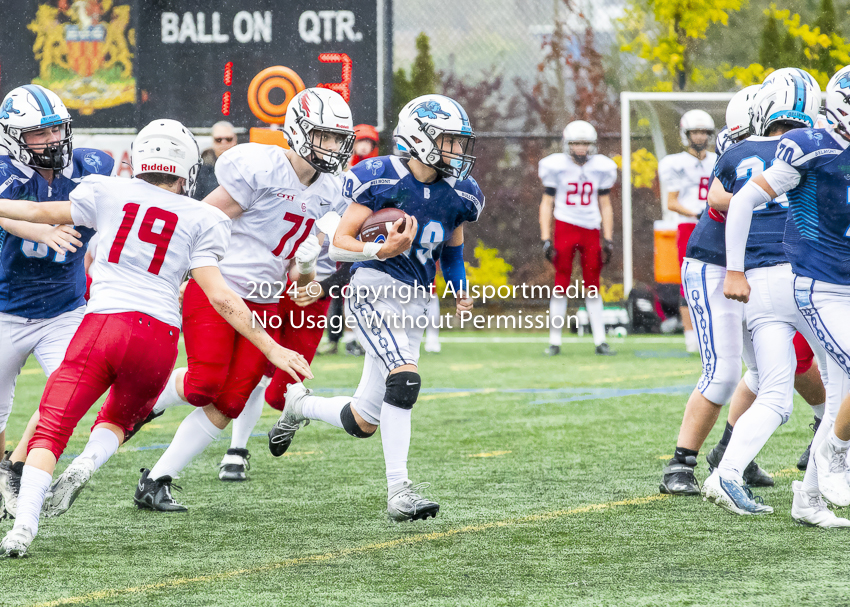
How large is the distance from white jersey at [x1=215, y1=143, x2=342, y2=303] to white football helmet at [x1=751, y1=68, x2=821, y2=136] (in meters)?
1.83

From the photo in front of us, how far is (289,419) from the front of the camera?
Answer: 473 cm

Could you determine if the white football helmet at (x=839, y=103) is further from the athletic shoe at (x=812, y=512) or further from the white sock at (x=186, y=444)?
the white sock at (x=186, y=444)

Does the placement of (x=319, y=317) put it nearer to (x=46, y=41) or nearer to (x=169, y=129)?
(x=169, y=129)

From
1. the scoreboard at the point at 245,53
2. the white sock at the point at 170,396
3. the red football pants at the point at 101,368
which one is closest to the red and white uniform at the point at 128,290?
the red football pants at the point at 101,368

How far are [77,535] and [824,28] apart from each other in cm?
1362

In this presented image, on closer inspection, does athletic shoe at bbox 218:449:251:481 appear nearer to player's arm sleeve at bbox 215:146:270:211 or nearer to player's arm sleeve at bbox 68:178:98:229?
player's arm sleeve at bbox 215:146:270:211

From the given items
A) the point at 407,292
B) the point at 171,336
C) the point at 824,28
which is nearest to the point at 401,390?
the point at 407,292

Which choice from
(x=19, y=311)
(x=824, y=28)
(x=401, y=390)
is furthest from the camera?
(x=824, y=28)

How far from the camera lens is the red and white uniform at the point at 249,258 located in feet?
15.2

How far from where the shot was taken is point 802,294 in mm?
3904

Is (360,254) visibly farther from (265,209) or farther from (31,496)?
(31,496)

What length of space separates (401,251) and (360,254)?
0.58 ft

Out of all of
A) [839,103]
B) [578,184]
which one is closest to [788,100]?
[839,103]

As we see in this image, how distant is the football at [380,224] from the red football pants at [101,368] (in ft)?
2.73
